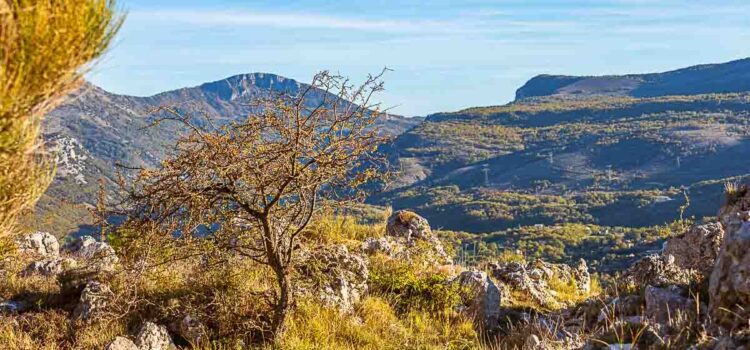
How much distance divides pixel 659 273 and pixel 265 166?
5.28 meters

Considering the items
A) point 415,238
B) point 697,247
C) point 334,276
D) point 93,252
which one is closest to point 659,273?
point 697,247

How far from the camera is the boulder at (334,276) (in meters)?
9.23

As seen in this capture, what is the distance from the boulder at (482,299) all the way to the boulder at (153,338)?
4458 mm

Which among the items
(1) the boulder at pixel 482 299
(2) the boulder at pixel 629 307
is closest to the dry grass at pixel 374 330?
(1) the boulder at pixel 482 299

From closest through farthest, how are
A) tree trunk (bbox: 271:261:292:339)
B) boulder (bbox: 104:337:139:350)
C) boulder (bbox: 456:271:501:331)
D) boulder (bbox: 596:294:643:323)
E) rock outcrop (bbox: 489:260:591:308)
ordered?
boulder (bbox: 104:337:139:350)
boulder (bbox: 596:294:643:323)
tree trunk (bbox: 271:261:292:339)
boulder (bbox: 456:271:501:331)
rock outcrop (bbox: 489:260:591:308)

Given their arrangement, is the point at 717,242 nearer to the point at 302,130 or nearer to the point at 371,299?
the point at 371,299

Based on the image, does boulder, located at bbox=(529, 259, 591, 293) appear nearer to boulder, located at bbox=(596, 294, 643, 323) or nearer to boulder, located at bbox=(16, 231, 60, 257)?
boulder, located at bbox=(596, 294, 643, 323)

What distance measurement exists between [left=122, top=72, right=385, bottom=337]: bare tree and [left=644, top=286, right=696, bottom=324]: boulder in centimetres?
357

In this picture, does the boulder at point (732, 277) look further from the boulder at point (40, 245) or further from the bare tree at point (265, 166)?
the boulder at point (40, 245)

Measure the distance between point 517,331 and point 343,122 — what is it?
12.4ft

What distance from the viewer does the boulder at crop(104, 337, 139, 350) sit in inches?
277

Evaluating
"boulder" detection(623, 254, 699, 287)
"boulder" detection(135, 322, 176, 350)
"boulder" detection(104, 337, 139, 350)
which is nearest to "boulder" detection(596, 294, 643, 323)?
"boulder" detection(623, 254, 699, 287)

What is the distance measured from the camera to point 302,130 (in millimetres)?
7629

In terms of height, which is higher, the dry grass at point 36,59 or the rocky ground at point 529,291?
the dry grass at point 36,59
